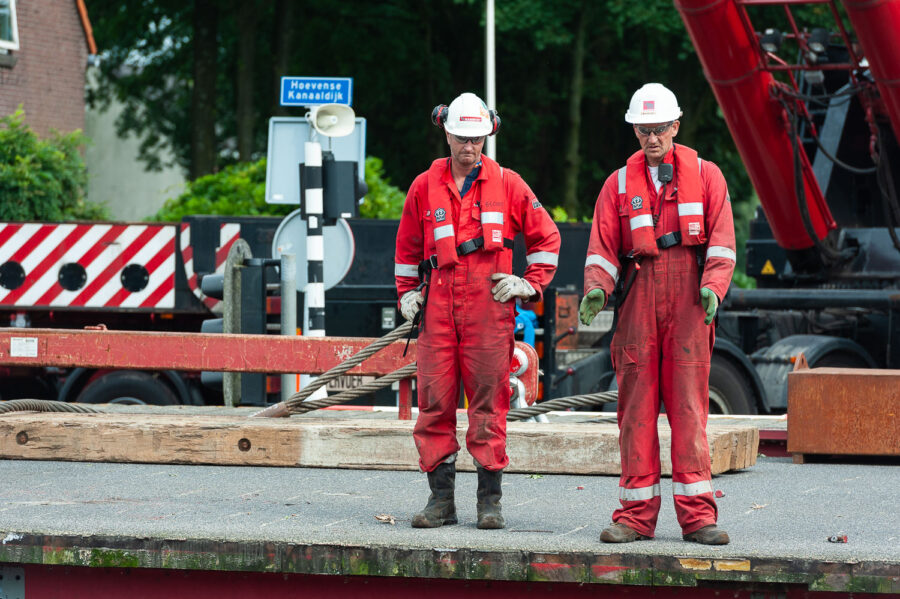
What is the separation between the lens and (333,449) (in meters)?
Result: 7.93

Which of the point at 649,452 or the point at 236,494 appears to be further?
the point at 236,494

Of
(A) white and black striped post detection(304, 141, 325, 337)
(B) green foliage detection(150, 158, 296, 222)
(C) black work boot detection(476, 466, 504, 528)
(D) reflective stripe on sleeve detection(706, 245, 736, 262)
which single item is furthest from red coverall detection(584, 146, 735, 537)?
(B) green foliage detection(150, 158, 296, 222)

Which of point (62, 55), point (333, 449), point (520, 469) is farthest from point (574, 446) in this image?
point (62, 55)

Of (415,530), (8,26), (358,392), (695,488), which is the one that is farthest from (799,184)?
(8,26)

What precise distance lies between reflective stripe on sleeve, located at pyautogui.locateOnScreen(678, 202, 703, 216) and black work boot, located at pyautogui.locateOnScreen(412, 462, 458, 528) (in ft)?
4.96

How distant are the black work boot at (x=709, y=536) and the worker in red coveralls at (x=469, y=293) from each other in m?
0.83

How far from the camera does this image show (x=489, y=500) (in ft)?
19.9

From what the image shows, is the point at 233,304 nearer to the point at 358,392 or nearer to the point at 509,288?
the point at 358,392

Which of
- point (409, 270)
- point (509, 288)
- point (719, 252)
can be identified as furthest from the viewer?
point (409, 270)

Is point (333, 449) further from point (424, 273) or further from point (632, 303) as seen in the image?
point (632, 303)

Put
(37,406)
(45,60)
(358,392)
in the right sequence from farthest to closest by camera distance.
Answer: (45,60) < (37,406) < (358,392)

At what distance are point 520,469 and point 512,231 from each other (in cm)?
194

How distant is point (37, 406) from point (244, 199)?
8.68 meters

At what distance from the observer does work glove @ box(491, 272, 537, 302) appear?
19.7 ft
